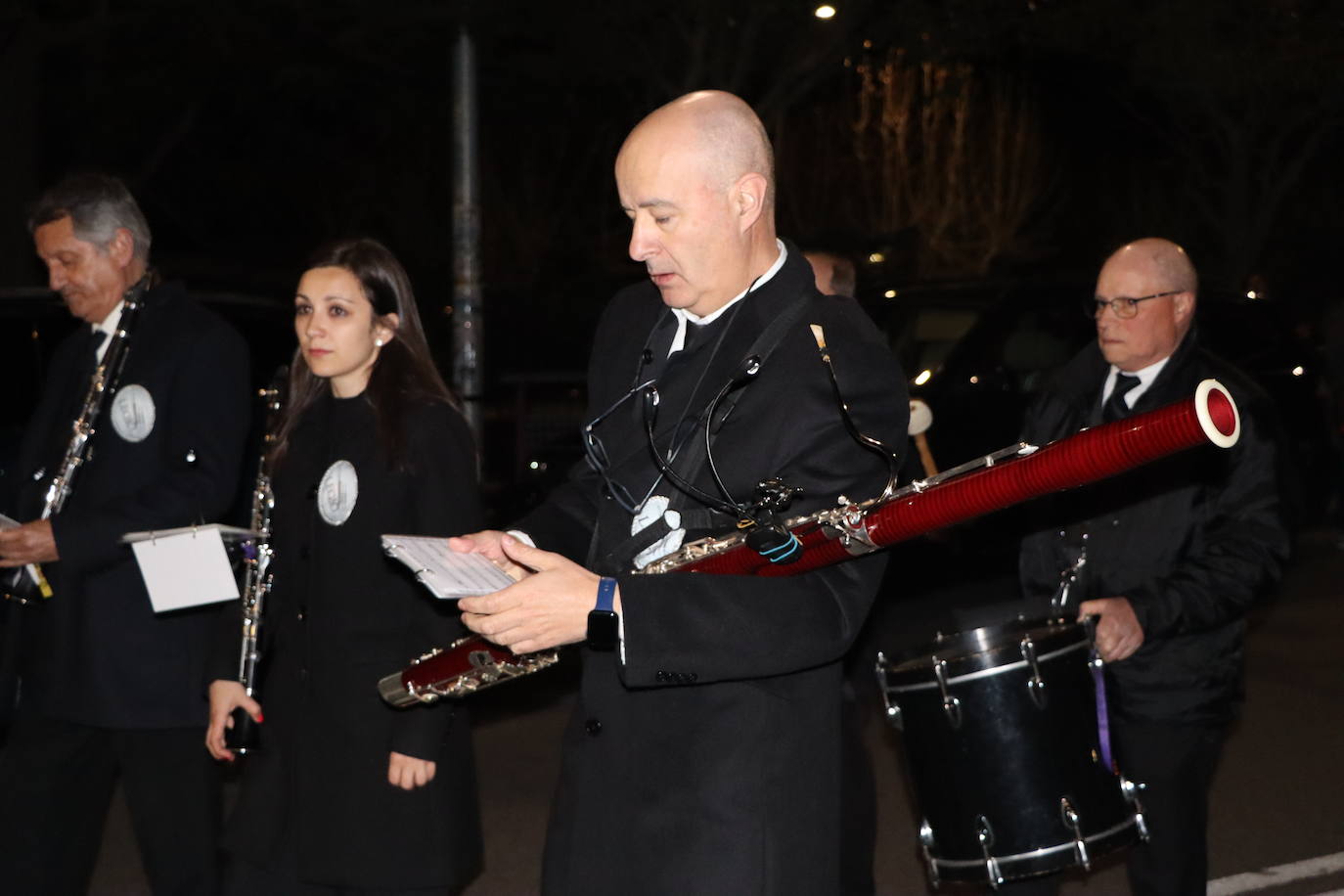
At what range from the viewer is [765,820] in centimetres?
305

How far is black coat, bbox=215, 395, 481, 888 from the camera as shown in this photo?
14.0 feet

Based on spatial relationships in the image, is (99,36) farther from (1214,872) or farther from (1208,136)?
(1208,136)

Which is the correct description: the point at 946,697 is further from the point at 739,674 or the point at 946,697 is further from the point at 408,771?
the point at 408,771

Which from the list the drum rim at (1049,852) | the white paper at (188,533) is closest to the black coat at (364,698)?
the white paper at (188,533)

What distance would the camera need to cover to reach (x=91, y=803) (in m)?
4.88

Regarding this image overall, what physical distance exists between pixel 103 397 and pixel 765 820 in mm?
2682

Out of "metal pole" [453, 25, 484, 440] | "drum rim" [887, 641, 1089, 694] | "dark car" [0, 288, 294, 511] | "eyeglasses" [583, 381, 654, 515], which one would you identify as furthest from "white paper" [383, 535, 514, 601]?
"metal pole" [453, 25, 484, 440]

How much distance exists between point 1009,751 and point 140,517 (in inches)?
97.9

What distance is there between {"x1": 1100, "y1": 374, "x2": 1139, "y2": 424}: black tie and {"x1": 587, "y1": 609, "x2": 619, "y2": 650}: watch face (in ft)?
7.42

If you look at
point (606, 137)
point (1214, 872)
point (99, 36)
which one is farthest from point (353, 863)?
point (606, 137)

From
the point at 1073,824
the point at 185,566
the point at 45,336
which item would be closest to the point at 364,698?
the point at 185,566

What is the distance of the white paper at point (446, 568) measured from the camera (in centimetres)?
293

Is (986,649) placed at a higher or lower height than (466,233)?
lower

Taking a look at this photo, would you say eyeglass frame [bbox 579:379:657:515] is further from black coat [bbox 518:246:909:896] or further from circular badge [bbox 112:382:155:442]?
circular badge [bbox 112:382:155:442]
